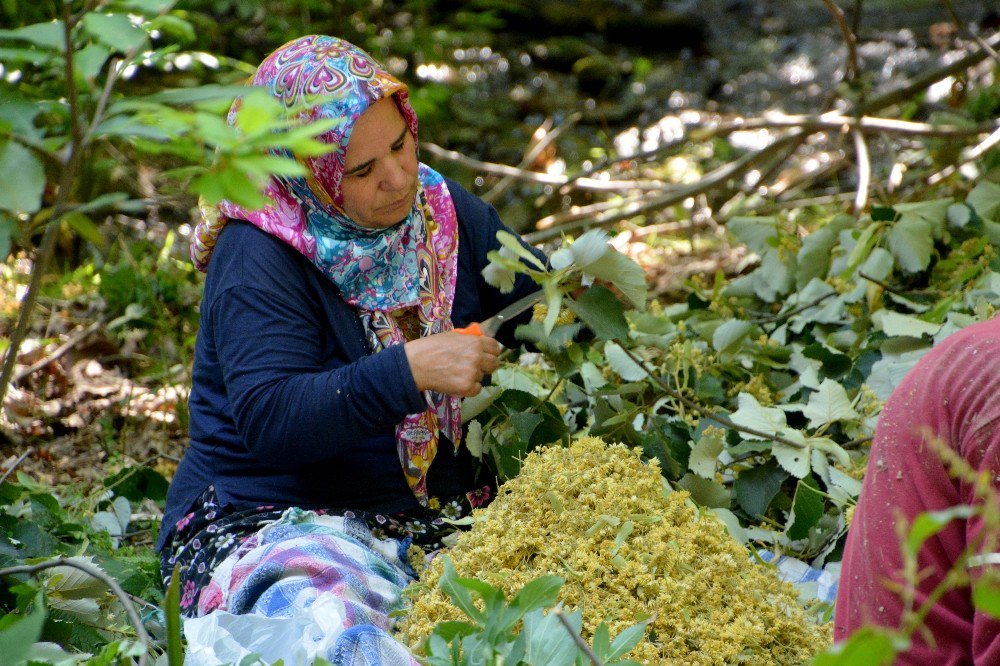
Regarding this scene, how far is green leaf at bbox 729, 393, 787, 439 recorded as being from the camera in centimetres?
A: 190

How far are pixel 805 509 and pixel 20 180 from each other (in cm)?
136

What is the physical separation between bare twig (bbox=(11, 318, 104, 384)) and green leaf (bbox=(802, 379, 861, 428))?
205cm

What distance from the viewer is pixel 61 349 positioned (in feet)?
10.1

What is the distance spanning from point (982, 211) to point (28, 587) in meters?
2.09

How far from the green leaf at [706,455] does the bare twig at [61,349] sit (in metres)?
1.89

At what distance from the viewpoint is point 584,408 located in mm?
2236

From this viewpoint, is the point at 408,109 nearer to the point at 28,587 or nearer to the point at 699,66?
the point at 28,587

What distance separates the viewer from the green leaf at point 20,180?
834mm

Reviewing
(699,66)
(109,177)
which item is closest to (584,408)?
(109,177)

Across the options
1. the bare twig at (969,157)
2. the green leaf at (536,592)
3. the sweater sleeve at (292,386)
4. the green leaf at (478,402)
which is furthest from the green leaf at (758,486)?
the bare twig at (969,157)

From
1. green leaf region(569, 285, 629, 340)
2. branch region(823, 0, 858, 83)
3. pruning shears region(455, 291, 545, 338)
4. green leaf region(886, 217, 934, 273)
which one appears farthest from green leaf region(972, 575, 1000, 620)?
branch region(823, 0, 858, 83)

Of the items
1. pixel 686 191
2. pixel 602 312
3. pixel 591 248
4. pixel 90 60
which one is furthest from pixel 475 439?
pixel 686 191

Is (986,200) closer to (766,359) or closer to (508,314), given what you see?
(766,359)

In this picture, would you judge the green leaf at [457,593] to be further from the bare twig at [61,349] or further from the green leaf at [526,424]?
the bare twig at [61,349]
